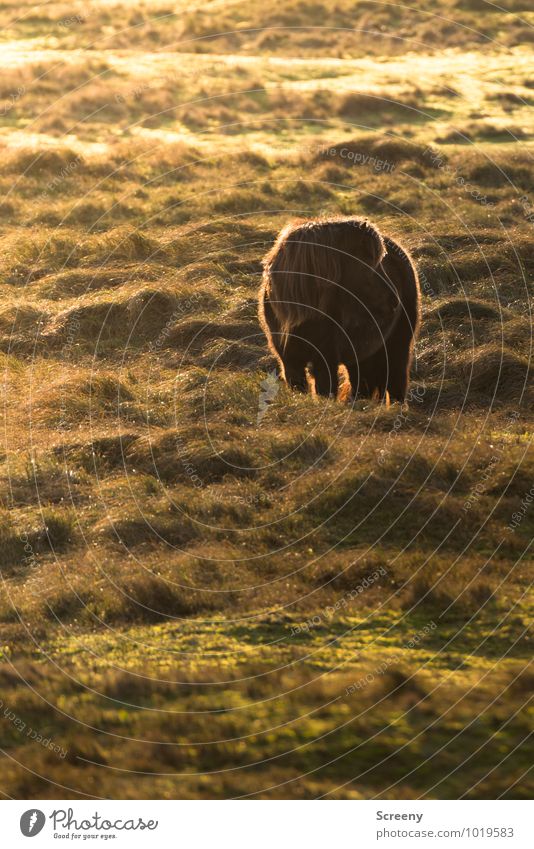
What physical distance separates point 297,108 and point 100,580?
21.9 m

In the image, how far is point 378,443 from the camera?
975 centimetres

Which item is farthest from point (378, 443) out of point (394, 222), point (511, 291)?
point (394, 222)

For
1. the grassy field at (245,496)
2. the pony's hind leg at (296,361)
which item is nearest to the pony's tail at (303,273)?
the pony's hind leg at (296,361)

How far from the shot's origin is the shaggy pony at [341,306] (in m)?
9.60
